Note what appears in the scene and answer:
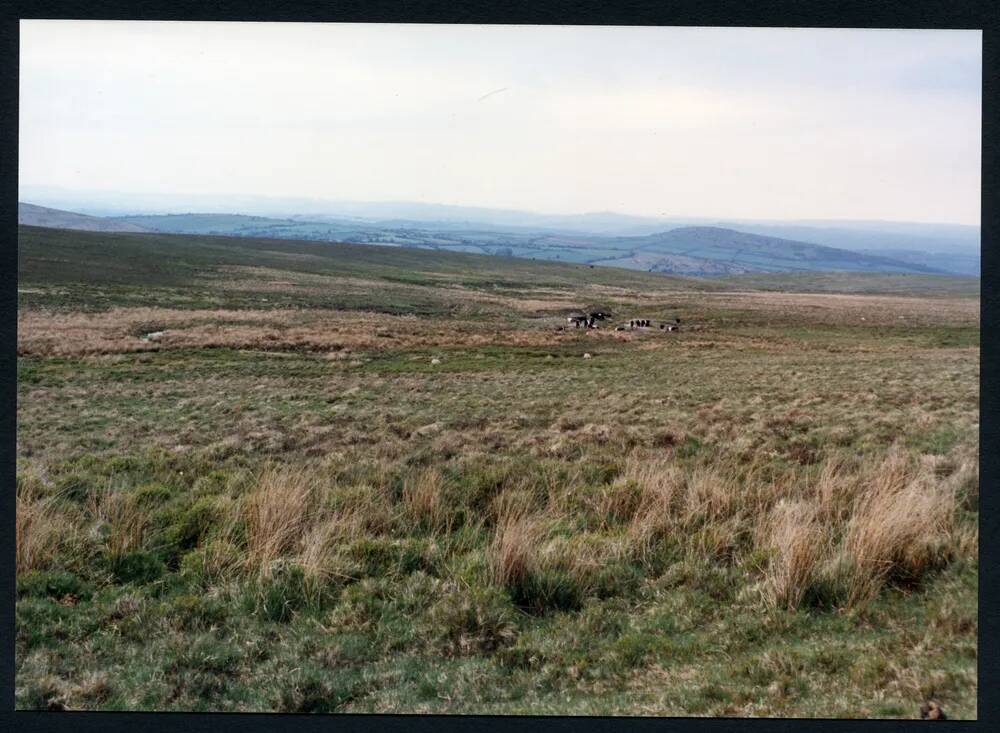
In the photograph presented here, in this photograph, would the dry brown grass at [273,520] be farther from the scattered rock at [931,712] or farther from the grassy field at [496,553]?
the scattered rock at [931,712]

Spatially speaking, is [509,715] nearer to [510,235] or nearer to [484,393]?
[510,235]

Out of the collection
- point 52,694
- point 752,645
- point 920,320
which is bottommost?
point 52,694

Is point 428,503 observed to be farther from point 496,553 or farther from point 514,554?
point 514,554

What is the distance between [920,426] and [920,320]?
8.34 meters

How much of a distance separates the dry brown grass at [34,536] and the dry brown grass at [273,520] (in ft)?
4.39

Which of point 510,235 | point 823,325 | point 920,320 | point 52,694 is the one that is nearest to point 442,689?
point 52,694

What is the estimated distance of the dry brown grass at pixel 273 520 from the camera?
5527mm

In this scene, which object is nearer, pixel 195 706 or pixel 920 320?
pixel 195 706

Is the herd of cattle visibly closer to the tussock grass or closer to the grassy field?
the grassy field

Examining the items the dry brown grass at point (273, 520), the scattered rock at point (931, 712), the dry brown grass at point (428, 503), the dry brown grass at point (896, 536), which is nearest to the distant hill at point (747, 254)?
the dry brown grass at point (896, 536)

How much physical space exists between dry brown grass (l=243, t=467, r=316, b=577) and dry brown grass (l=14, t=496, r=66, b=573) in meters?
1.34

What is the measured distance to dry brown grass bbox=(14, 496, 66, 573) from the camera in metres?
5.26

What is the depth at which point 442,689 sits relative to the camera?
4.50 m

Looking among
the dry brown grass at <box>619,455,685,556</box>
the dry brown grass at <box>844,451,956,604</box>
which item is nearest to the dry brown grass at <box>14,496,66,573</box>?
the dry brown grass at <box>619,455,685,556</box>
